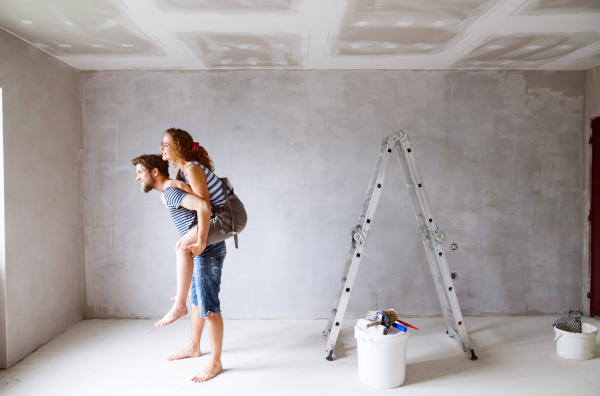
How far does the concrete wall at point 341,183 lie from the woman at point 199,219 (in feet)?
3.78

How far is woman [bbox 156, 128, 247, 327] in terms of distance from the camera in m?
2.56

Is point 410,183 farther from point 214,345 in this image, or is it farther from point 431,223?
point 214,345

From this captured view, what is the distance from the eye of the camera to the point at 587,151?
12.7 feet

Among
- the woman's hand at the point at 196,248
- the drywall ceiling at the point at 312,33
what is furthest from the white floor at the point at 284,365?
the drywall ceiling at the point at 312,33

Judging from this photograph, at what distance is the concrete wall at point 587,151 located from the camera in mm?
3766

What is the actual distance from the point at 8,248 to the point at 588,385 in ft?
13.7

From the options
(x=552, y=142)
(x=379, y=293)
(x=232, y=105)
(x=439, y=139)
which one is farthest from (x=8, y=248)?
(x=552, y=142)

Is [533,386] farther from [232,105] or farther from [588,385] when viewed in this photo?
[232,105]

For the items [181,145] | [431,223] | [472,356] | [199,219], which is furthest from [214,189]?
[472,356]

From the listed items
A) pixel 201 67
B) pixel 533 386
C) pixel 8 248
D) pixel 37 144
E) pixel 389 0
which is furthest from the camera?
pixel 201 67

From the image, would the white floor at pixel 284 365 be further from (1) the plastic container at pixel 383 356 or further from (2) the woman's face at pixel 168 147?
(2) the woman's face at pixel 168 147

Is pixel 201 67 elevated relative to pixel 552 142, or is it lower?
elevated

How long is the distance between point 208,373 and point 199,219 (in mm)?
1109

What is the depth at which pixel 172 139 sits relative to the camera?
2664mm
